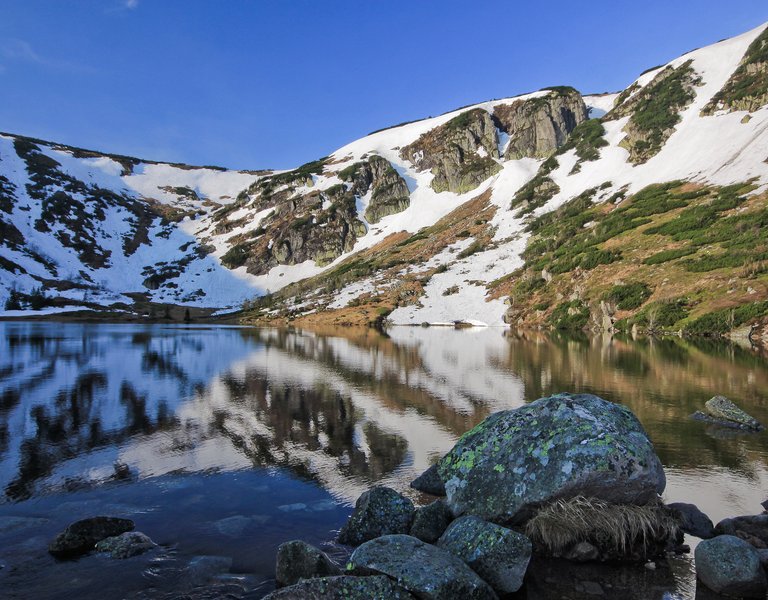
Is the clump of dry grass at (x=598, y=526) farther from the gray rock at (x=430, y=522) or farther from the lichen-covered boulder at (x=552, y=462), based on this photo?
the gray rock at (x=430, y=522)

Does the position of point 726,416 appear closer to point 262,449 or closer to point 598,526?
point 598,526

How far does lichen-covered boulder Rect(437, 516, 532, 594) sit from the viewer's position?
792cm

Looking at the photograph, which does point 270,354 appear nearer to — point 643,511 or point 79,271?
point 643,511

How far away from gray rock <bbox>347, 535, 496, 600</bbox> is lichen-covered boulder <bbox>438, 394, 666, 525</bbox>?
8.96 feet

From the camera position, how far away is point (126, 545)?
365 inches

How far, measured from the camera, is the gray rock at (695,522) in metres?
9.93

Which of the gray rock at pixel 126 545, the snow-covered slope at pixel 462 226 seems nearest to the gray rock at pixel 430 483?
the gray rock at pixel 126 545

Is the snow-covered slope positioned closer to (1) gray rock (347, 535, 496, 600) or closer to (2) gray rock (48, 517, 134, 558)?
(2) gray rock (48, 517, 134, 558)

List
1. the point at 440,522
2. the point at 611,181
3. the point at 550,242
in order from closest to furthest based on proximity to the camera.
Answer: the point at 440,522 < the point at 550,242 < the point at 611,181

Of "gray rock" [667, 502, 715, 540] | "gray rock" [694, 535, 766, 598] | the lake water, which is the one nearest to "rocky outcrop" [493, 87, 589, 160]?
the lake water

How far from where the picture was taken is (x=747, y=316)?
52594mm

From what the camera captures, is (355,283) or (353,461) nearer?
(353,461)

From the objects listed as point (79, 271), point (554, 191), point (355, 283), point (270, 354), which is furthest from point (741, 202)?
point (79, 271)

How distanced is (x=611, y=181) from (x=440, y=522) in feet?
450
